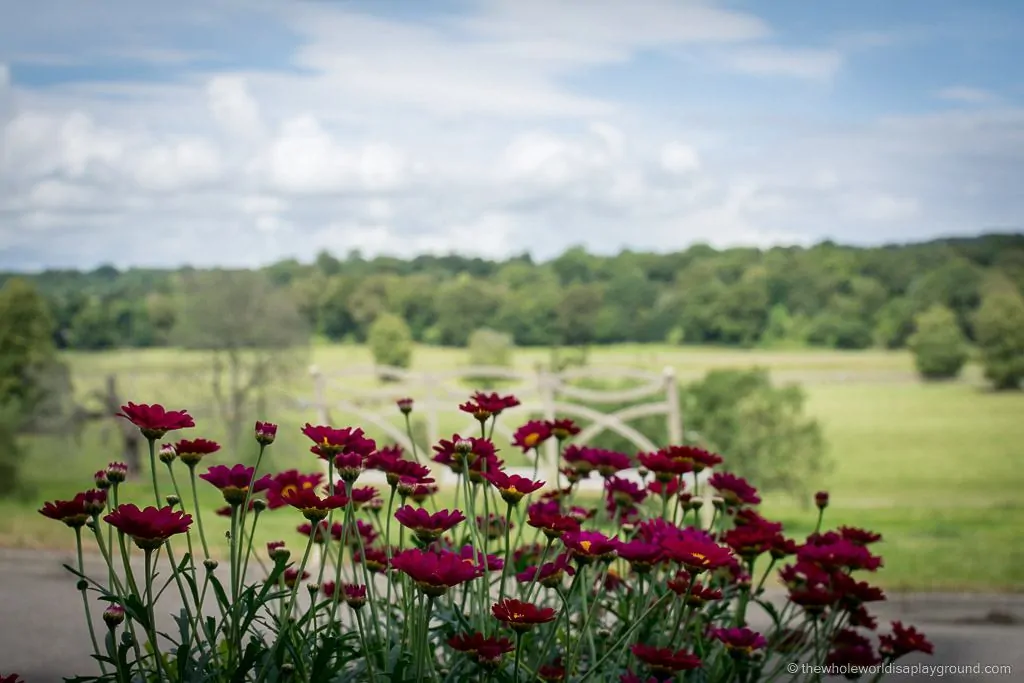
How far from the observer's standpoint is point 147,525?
863 millimetres

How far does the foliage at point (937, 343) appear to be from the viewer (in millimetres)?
5809

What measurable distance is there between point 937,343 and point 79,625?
4.75m

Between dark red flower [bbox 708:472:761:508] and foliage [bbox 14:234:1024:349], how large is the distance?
4.52m

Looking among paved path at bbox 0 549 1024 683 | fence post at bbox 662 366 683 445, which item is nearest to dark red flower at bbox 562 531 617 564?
paved path at bbox 0 549 1024 683

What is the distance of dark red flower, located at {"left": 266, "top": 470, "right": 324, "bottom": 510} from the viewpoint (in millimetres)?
1191

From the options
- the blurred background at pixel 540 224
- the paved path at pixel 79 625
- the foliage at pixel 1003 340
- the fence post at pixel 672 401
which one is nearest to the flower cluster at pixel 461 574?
the paved path at pixel 79 625

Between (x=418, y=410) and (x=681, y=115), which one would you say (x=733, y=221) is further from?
(x=418, y=410)

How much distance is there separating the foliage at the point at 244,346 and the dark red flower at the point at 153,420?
4.74 metres

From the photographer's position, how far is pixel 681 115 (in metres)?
5.99

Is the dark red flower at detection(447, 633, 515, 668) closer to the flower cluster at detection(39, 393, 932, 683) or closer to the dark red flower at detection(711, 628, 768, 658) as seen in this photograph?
the flower cluster at detection(39, 393, 932, 683)

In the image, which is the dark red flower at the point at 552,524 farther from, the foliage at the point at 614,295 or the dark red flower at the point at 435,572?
the foliage at the point at 614,295

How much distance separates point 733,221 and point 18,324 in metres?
4.13

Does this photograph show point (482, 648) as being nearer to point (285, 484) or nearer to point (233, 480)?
point (233, 480)

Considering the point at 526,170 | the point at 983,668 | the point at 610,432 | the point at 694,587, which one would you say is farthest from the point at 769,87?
the point at 694,587
